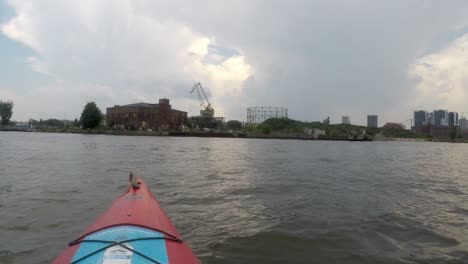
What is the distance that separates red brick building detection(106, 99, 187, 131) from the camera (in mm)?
175500

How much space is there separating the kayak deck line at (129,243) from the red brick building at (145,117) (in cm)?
17378

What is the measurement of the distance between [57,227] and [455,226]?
10786mm

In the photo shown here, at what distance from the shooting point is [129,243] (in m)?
4.27

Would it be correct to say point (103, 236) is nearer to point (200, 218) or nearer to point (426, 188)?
point (200, 218)

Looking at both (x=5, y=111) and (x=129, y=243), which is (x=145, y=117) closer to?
(x=5, y=111)

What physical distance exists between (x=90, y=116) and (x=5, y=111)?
2530 inches

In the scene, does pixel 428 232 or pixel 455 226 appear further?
pixel 455 226

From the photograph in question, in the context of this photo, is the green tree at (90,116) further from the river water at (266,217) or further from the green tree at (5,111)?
the river water at (266,217)

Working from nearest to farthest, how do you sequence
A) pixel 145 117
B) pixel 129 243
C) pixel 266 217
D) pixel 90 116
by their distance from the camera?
pixel 129 243 → pixel 266 217 → pixel 90 116 → pixel 145 117

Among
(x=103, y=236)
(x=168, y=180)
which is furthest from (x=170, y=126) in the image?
(x=103, y=236)

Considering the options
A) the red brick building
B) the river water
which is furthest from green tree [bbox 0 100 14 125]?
the river water

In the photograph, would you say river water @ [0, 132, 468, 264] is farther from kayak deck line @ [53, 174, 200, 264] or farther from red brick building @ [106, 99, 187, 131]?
red brick building @ [106, 99, 187, 131]

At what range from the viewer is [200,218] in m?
9.71

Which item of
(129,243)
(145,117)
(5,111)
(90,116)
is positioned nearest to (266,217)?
(129,243)
